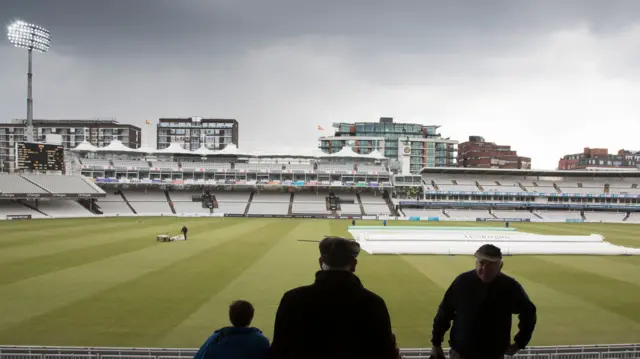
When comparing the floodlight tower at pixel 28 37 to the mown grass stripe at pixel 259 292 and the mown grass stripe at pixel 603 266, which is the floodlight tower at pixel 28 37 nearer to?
the mown grass stripe at pixel 259 292

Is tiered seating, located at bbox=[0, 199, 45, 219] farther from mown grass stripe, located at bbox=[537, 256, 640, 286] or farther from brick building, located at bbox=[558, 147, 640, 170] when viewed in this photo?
brick building, located at bbox=[558, 147, 640, 170]

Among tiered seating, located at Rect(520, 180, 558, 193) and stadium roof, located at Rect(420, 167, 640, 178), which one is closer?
tiered seating, located at Rect(520, 180, 558, 193)

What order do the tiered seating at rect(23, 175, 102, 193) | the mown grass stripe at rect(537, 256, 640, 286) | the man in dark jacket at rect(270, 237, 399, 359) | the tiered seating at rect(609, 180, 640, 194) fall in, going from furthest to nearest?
the tiered seating at rect(609, 180, 640, 194), the tiered seating at rect(23, 175, 102, 193), the mown grass stripe at rect(537, 256, 640, 286), the man in dark jacket at rect(270, 237, 399, 359)

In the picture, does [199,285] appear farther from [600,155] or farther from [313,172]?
[600,155]

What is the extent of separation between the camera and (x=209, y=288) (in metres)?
13.1

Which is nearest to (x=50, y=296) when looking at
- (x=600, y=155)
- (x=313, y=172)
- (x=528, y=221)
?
(x=313, y=172)

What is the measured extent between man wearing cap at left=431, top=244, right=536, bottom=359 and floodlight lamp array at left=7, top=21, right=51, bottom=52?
57.3 metres

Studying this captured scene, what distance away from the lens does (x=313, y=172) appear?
197 feet

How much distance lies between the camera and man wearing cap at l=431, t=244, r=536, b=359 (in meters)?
3.55

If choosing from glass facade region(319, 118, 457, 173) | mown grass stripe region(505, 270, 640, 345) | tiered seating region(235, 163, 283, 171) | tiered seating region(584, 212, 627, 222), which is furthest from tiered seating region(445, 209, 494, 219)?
mown grass stripe region(505, 270, 640, 345)

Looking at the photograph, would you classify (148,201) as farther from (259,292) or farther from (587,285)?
(587,285)

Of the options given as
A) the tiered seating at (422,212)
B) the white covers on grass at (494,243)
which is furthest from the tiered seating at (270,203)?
the white covers on grass at (494,243)

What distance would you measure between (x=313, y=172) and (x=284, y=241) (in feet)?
114

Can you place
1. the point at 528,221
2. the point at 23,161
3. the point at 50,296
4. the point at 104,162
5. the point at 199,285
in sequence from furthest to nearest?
1. the point at 104,162
2. the point at 528,221
3. the point at 23,161
4. the point at 199,285
5. the point at 50,296
